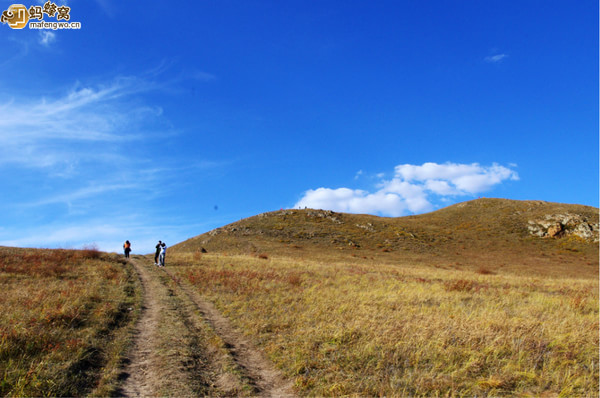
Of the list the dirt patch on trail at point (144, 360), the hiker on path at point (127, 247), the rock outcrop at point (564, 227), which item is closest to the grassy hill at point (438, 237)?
the rock outcrop at point (564, 227)

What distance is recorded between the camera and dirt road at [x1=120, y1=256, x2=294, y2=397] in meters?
6.57

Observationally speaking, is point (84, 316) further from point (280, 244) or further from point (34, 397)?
point (280, 244)

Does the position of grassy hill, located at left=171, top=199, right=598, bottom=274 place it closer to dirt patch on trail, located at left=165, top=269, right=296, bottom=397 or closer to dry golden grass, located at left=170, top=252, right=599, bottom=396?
dry golden grass, located at left=170, top=252, right=599, bottom=396

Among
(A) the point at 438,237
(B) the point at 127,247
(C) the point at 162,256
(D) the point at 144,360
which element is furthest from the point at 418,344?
(A) the point at 438,237

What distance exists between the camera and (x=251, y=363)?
7.99m

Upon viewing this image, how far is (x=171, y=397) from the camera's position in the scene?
6.14 metres

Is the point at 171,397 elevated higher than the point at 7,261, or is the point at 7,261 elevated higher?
the point at 7,261

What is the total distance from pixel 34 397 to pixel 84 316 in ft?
18.6

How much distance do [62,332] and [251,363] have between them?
18.4 feet

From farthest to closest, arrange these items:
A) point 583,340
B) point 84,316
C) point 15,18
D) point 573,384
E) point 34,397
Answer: point 15,18, point 84,316, point 583,340, point 573,384, point 34,397

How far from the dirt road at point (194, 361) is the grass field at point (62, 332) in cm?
51

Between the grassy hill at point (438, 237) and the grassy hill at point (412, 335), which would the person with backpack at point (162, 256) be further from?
the grassy hill at point (438, 237)

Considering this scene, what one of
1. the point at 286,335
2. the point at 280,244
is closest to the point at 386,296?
the point at 286,335

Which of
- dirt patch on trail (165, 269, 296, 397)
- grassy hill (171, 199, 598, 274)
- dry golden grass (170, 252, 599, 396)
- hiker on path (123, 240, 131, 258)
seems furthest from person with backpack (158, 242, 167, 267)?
grassy hill (171, 199, 598, 274)
